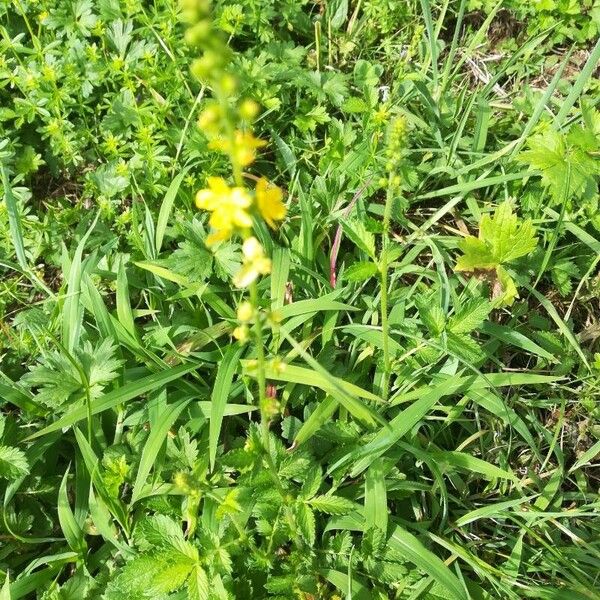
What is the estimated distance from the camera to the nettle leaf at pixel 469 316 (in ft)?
7.32

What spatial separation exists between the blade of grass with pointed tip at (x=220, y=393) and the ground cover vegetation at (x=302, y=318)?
0.01m

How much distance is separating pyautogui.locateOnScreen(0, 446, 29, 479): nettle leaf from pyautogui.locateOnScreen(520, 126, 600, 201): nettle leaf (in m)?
2.29

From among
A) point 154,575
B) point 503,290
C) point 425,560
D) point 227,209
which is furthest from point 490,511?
point 227,209

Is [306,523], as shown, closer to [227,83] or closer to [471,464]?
[471,464]

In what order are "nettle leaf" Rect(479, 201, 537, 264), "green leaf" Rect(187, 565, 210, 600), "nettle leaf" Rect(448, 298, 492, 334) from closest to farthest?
"green leaf" Rect(187, 565, 210, 600) < "nettle leaf" Rect(448, 298, 492, 334) < "nettle leaf" Rect(479, 201, 537, 264)

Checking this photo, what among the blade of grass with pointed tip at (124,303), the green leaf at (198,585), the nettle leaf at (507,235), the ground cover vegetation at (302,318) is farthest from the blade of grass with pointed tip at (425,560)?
the blade of grass with pointed tip at (124,303)

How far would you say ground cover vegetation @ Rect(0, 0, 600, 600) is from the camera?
6.81ft

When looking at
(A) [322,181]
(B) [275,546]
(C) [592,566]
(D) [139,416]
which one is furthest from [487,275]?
(D) [139,416]

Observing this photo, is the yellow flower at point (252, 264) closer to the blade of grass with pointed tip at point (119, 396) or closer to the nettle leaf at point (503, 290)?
the blade of grass with pointed tip at point (119, 396)

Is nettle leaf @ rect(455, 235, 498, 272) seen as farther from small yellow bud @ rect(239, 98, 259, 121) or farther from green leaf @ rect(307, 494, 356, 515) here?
small yellow bud @ rect(239, 98, 259, 121)

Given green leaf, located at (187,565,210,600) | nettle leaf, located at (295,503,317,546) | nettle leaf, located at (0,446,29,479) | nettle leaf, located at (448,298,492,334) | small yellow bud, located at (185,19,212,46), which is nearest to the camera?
small yellow bud, located at (185,19,212,46)

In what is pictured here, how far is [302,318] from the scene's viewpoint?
2.40 metres

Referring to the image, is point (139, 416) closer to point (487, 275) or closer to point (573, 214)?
point (487, 275)

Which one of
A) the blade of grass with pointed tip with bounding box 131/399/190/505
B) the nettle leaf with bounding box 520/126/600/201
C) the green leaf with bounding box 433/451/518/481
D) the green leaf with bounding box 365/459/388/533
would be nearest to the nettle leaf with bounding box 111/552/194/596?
the blade of grass with pointed tip with bounding box 131/399/190/505
